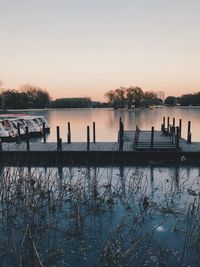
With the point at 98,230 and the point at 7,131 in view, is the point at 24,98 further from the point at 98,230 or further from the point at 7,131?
the point at 98,230

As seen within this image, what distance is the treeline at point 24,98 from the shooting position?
484 feet

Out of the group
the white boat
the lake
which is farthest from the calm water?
the lake

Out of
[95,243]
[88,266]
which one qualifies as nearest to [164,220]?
[95,243]

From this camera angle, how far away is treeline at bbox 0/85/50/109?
5804 inches

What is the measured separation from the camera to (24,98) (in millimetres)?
157125

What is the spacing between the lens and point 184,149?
22.7 m

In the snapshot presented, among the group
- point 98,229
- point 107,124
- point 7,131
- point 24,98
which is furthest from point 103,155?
point 24,98

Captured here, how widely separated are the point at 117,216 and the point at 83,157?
10.8 m

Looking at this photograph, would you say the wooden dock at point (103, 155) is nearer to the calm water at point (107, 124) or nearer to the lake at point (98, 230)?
the lake at point (98, 230)

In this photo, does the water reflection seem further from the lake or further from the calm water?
the calm water

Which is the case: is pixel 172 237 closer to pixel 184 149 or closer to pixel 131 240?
pixel 131 240

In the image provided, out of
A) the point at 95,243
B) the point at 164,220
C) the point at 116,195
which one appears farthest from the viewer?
the point at 116,195

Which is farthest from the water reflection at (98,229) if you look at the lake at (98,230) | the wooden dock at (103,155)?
the wooden dock at (103,155)

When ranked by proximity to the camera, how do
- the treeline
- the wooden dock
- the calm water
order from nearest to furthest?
the wooden dock < the calm water < the treeline
